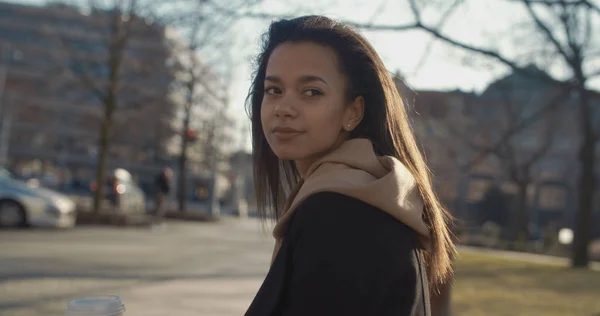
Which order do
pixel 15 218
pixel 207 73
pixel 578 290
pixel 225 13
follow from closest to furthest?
pixel 225 13, pixel 578 290, pixel 15 218, pixel 207 73

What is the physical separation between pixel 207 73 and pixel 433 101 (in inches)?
697

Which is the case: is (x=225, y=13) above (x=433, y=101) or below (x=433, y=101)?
above

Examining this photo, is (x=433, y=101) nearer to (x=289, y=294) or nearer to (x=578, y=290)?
(x=578, y=290)

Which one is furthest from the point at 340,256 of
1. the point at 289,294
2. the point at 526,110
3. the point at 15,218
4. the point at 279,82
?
the point at 526,110

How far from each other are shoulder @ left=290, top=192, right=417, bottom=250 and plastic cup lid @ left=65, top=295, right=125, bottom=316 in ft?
1.95

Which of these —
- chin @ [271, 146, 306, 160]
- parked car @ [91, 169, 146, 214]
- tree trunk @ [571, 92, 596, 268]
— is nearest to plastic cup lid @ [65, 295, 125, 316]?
chin @ [271, 146, 306, 160]

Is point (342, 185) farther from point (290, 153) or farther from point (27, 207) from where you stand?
point (27, 207)

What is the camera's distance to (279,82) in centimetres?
162

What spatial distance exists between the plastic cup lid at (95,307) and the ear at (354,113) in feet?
2.53

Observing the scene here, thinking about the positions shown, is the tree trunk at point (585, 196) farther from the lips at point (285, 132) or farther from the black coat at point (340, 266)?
the black coat at point (340, 266)

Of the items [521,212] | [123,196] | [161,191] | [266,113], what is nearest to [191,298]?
[266,113]

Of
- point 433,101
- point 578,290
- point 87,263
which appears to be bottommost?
point 578,290

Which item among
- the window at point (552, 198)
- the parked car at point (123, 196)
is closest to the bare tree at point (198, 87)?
the parked car at point (123, 196)

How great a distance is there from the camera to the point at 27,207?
13250 millimetres
